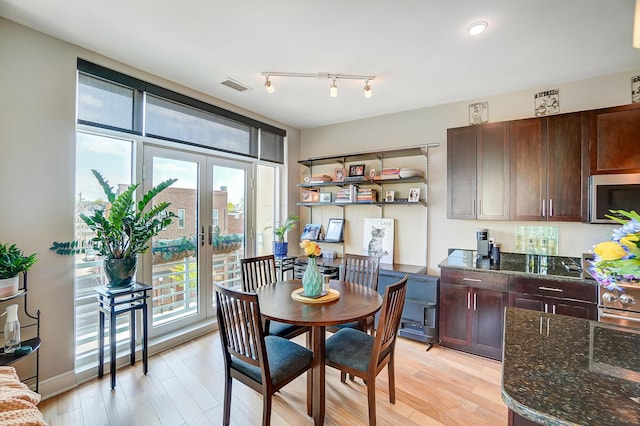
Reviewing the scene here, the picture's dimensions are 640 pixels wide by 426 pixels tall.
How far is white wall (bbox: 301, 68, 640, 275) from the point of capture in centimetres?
288

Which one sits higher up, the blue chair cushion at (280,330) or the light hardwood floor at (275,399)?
the blue chair cushion at (280,330)

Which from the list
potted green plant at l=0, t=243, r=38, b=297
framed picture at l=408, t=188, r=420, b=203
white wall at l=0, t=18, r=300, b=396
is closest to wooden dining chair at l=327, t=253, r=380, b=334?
framed picture at l=408, t=188, r=420, b=203

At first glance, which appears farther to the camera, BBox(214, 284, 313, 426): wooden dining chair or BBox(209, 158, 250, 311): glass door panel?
BBox(209, 158, 250, 311): glass door panel

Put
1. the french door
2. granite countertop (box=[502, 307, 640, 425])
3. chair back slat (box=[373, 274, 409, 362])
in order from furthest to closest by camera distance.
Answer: the french door → chair back slat (box=[373, 274, 409, 362]) → granite countertop (box=[502, 307, 640, 425])

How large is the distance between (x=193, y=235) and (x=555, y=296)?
12.3ft

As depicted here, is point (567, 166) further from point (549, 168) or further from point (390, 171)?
point (390, 171)

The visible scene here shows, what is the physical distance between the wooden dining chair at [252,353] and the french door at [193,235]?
5.25 ft

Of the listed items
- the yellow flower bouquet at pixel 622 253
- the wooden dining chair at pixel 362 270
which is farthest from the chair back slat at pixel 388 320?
the yellow flower bouquet at pixel 622 253

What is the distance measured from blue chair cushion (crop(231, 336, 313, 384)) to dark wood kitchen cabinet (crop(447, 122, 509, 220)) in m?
2.36

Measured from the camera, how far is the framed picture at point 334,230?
14.1 feet

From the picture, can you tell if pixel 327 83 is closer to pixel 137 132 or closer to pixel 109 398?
pixel 137 132

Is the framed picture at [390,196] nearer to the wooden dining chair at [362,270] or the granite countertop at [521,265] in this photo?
the granite countertop at [521,265]

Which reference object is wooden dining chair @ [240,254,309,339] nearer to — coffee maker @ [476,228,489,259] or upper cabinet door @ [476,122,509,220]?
coffee maker @ [476,228,489,259]

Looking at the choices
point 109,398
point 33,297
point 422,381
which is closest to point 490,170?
point 422,381
